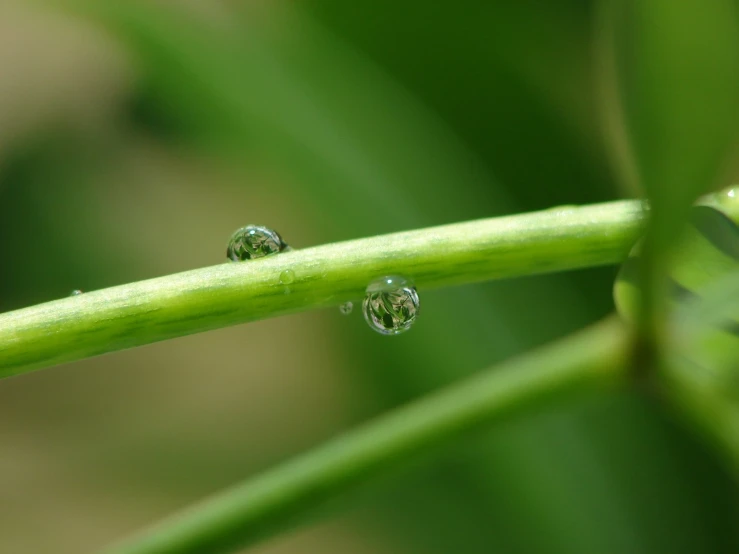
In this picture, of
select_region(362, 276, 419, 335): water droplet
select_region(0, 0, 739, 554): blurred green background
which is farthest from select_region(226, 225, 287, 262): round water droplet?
select_region(0, 0, 739, 554): blurred green background

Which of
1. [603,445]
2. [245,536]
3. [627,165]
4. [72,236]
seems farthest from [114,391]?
[627,165]

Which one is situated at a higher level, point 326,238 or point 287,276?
point 326,238

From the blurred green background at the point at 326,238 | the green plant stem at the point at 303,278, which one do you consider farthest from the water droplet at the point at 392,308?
the blurred green background at the point at 326,238

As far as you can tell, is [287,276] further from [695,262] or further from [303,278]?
[695,262]

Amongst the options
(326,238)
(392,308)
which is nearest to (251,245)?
(392,308)

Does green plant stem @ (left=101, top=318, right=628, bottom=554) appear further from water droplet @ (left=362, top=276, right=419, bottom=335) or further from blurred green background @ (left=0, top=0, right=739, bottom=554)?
blurred green background @ (left=0, top=0, right=739, bottom=554)

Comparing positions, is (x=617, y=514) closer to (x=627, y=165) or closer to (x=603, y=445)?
(x=603, y=445)
